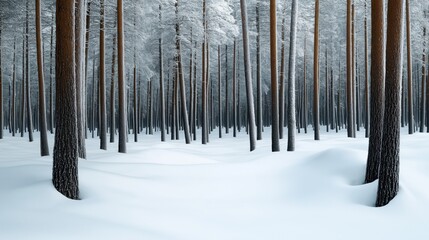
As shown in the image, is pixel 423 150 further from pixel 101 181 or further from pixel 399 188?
pixel 101 181

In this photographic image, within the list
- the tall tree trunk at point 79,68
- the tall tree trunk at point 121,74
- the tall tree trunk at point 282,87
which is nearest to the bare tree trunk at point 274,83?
the tall tree trunk at point 121,74

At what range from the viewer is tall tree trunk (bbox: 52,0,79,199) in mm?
7477

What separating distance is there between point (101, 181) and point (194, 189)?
2.01 meters

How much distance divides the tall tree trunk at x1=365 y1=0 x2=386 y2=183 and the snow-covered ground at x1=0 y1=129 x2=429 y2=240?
1.63 ft

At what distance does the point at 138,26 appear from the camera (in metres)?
26.4

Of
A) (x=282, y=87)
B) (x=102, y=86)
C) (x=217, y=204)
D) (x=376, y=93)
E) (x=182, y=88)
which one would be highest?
(x=282, y=87)

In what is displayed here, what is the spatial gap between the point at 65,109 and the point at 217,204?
11.2 feet

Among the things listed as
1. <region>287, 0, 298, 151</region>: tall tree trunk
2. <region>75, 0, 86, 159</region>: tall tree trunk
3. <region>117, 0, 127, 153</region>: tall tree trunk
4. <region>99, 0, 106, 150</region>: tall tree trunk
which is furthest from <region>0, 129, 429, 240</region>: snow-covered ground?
<region>99, 0, 106, 150</region>: tall tree trunk

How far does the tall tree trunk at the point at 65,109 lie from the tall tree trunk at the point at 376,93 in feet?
19.0

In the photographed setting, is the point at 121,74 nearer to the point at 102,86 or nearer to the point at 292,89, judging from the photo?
the point at 102,86

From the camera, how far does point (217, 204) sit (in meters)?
8.37

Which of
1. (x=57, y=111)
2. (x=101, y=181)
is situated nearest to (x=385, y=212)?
(x=101, y=181)

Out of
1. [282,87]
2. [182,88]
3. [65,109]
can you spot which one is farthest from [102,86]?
[282,87]

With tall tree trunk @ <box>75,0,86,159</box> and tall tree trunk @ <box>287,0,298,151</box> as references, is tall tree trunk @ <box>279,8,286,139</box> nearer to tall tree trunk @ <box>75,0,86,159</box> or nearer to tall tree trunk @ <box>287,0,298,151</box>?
tall tree trunk @ <box>287,0,298,151</box>
